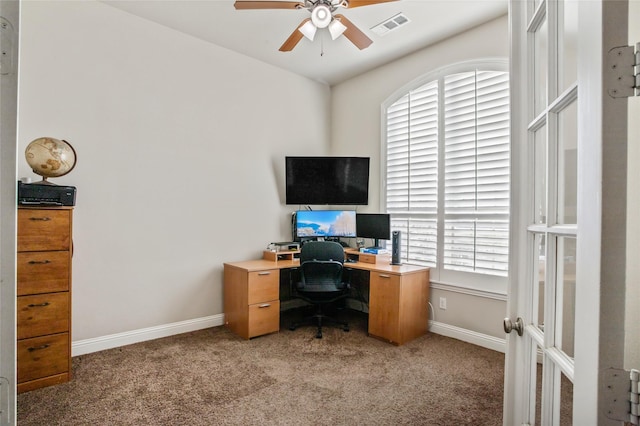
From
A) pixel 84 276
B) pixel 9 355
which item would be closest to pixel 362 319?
pixel 84 276

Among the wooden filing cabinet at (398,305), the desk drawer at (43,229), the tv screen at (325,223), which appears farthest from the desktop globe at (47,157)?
the wooden filing cabinet at (398,305)

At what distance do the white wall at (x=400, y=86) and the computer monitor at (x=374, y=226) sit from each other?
0.28 metres

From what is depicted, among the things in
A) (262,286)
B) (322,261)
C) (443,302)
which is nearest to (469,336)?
(443,302)

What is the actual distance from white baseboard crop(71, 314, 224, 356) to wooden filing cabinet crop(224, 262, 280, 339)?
0.29 metres

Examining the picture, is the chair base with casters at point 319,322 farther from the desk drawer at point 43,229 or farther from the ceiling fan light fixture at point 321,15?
the ceiling fan light fixture at point 321,15

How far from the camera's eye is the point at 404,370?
272 cm

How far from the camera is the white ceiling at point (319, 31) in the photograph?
3.01 metres

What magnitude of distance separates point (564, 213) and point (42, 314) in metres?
3.03

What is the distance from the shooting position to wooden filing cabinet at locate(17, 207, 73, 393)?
235cm

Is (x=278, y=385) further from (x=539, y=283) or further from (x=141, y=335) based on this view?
(x=539, y=283)

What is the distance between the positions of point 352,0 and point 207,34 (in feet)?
5.76

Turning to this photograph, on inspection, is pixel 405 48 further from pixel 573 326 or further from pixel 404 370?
pixel 573 326

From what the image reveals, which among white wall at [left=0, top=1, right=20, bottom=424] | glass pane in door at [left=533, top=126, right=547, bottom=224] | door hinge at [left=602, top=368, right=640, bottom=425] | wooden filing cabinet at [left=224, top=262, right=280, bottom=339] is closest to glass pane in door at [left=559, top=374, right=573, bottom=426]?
door hinge at [left=602, top=368, right=640, bottom=425]

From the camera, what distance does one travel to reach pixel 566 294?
2.99 ft
